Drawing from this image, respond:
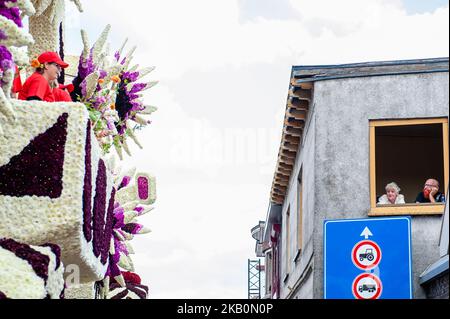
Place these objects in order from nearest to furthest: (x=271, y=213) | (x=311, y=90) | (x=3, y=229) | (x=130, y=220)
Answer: (x=3, y=229)
(x=130, y=220)
(x=311, y=90)
(x=271, y=213)

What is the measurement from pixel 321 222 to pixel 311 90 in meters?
2.10

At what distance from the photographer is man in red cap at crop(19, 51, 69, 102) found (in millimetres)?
8539

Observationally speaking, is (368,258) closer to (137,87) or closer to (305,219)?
(305,219)

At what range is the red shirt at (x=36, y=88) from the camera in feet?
28.0

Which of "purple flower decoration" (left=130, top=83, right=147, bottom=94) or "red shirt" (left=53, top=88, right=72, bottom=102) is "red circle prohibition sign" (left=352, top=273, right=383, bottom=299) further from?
"red shirt" (left=53, top=88, right=72, bottom=102)

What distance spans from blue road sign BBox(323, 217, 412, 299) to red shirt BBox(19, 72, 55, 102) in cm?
405

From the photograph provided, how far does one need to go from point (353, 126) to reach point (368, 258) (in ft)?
7.61

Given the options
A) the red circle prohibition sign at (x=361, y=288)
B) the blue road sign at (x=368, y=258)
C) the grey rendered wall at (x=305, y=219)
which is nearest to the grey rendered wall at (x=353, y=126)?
the grey rendered wall at (x=305, y=219)

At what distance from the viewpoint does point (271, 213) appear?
22.7 meters

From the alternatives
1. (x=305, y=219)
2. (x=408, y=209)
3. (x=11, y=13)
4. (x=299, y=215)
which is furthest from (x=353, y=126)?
(x=11, y=13)
